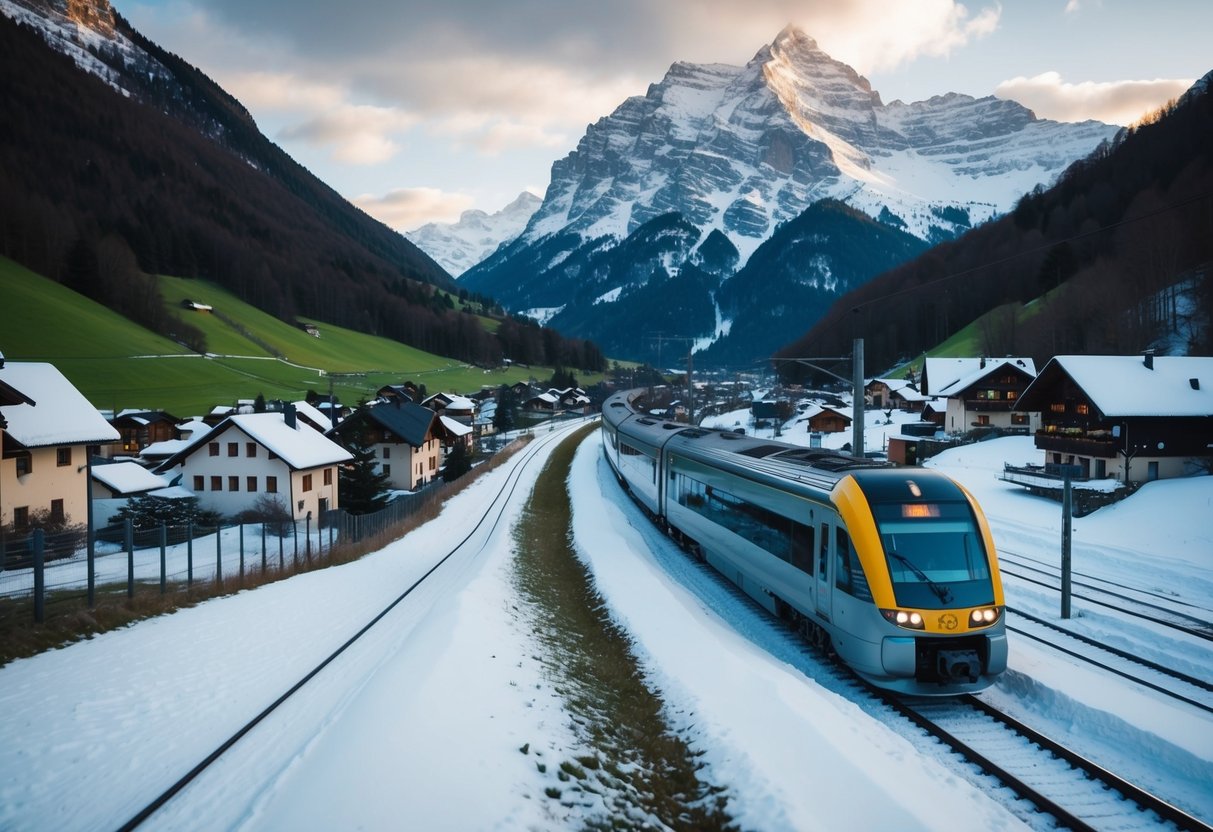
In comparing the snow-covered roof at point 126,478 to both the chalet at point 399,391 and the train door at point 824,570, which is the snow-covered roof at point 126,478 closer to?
the chalet at point 399,391

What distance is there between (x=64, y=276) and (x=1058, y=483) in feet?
403

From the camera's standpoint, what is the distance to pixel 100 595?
14484 millimetres

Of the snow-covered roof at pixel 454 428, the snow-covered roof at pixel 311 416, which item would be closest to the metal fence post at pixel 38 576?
the snow-covered roof at pixel 311 416

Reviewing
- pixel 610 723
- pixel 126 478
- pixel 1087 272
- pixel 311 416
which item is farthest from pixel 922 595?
pixel 1087 272

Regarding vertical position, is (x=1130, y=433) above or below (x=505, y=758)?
above

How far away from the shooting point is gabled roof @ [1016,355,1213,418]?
1317 inches

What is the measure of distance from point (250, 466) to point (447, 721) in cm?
3991

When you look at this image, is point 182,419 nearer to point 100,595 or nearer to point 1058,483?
point 100,595

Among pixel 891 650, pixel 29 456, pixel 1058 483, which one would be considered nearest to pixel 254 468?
pixel 29 456

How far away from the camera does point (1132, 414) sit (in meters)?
33.1

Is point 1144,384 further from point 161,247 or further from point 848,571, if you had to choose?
point 161,247

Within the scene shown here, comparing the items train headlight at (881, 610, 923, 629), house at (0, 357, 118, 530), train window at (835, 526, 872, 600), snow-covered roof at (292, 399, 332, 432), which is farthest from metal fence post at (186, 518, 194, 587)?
Answer: snow-covered roof at (292, 399, 332, 432)

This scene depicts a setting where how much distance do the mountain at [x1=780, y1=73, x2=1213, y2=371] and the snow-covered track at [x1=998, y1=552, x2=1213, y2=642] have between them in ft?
73.4

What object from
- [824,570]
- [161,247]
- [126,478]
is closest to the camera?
[824,570]
